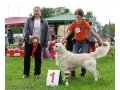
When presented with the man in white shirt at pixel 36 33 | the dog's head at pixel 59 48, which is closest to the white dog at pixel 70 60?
the dog's head at pixel 59 48

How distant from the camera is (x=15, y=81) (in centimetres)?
805

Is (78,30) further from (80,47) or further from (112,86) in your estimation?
(112,86)

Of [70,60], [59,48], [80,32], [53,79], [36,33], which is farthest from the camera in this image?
[36,33]

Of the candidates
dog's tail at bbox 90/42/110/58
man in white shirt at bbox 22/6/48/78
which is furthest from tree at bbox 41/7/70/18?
dog's tail at bbox 90/42/110/58

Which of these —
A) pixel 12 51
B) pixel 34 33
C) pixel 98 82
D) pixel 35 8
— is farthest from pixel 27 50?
pixel 12 51

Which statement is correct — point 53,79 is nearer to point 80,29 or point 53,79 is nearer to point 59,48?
point 59,48

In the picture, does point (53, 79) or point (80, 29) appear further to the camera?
point (80, 29)

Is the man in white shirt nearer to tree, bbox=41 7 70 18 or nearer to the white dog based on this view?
the white dog

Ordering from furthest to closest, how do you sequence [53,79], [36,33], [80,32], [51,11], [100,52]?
[51,11]
[36,33]
[80,32]
[100,52]
[53,79]

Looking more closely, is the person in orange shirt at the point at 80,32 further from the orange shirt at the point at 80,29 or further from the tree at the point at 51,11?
the tree at the point at 51,11

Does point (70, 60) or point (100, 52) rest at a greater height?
point (100, 52)

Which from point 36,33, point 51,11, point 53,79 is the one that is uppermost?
point 51,11

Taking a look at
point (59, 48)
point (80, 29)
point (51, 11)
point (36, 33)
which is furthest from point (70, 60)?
point (51, 11)

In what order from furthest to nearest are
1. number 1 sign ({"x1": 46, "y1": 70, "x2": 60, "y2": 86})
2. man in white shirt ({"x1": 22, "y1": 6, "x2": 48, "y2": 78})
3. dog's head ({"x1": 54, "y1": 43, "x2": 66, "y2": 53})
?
man in white shirt ({"x1": 22, "y1": 6, "x2": 48, "y2": 78}) < dog's head ({"x1": 54, "y1": 43, "x2": 66, "y2": 53}) < number 1 sign ({"x1": 46, "y1": 70, "x2": 60, "y2": 86})
